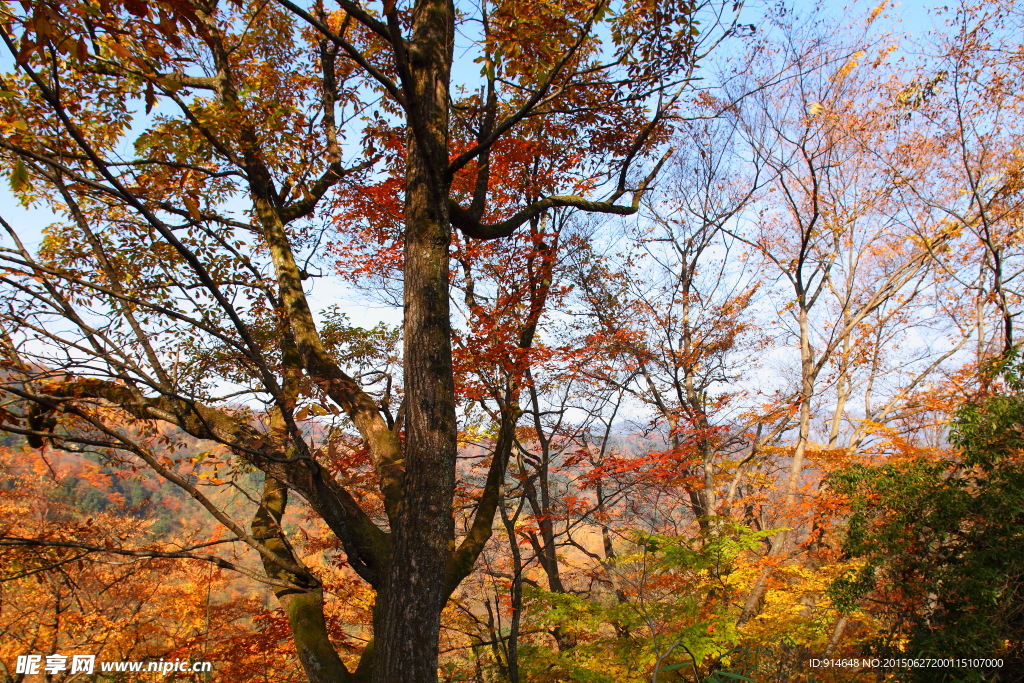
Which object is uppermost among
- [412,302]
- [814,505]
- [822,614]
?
[412,302]

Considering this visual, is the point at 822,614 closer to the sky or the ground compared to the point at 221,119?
closer to the ground

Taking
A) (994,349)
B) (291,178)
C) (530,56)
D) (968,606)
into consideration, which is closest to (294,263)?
(291,178)

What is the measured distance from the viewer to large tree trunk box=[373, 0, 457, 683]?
271 cm

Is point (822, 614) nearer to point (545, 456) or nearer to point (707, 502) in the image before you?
point (707, 502)

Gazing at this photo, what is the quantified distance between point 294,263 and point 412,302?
6.94ft

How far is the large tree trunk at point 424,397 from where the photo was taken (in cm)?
271

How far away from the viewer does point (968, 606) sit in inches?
190

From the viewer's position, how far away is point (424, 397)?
9.63ft

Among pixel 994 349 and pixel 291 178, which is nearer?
pixel 291 178

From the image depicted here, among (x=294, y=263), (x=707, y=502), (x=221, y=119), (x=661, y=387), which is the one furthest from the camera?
(x=661, y=387)

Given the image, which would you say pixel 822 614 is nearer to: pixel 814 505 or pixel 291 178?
pixel 814 505

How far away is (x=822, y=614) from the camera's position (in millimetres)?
6719

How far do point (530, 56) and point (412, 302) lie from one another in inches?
103

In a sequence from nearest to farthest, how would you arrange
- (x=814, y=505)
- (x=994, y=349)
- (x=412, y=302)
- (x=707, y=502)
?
(x=412, y=302)
(x=814, y=505)
(x=994, y=349)
(x=707, y=502)
